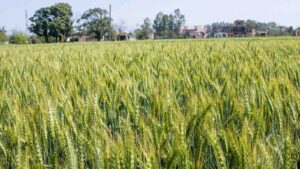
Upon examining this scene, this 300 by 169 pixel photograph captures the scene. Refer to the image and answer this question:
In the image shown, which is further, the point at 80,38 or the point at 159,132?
the point at 80,38

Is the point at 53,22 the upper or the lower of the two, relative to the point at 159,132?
upper

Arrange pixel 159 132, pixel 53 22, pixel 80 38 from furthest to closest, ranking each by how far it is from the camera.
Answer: pixel 80 38 → pixel 53 22 → pixel 159 132

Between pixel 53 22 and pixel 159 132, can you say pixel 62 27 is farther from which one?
pixel 159 132

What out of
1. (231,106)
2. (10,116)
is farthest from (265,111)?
(10,116)

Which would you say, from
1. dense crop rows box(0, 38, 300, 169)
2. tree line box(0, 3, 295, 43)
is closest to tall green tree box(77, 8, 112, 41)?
tree line box(0, 3, 295, 43)

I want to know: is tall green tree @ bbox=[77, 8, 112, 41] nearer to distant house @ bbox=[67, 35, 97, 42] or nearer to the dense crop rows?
distant house @ bbox=[67, 35, 97, 42]

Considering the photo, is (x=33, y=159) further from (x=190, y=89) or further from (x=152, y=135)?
(x=190, y=89)

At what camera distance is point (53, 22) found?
6334cm

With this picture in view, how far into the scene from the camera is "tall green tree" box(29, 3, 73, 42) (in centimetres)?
6359

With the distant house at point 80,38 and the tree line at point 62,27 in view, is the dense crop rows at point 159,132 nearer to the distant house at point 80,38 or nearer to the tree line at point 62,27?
the tree line at point 62,27

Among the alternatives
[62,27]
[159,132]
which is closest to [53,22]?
[62,27]

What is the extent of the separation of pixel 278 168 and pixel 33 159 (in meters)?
0.62

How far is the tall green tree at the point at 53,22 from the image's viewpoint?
63.6 m

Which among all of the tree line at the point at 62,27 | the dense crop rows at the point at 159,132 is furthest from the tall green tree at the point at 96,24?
the dense crop rows at the point at 159,132
